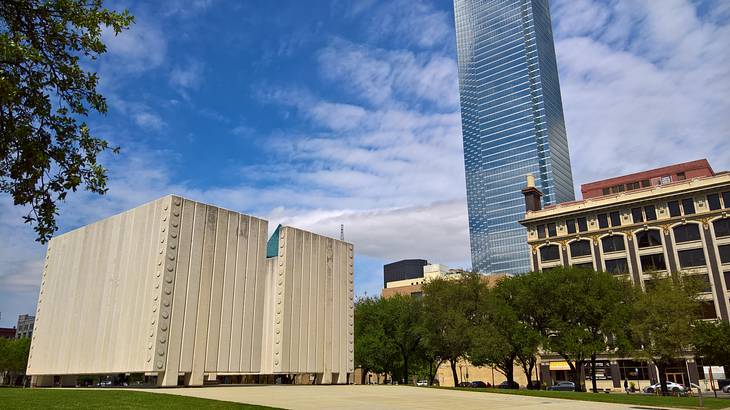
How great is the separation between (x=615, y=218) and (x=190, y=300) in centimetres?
7043

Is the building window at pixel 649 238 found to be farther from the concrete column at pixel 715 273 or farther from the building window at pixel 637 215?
the concrete column at pixel 715 273

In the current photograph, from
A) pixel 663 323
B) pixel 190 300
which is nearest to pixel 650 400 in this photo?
pixel 663 323

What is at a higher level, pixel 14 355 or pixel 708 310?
pixel 708 310

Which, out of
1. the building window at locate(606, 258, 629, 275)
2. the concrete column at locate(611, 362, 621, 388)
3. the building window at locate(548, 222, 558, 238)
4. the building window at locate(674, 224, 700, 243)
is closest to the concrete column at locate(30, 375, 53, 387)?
the concrete column at locate(611, 362, 621, 388)

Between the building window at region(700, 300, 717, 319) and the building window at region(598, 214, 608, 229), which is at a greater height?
the building window at region(598, 214, 608, 229)

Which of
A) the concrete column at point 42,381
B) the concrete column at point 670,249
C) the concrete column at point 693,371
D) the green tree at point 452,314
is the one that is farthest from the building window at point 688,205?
the concrete column at point 42,381

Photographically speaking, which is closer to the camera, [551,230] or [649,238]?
[649,238]

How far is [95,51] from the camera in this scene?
33.5 ft

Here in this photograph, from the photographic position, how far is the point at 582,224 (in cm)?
8538

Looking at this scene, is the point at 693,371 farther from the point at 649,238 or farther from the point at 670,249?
the point at 649,238

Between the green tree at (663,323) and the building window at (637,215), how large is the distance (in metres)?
33.5

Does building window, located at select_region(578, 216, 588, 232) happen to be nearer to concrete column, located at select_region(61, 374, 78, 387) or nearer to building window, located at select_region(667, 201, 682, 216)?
building window, located at select_region(667, 201, 682, 216)

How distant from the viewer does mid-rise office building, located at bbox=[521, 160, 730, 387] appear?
2859 inches

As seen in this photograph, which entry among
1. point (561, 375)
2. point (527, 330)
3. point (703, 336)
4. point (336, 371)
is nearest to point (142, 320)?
point (336, 371)
